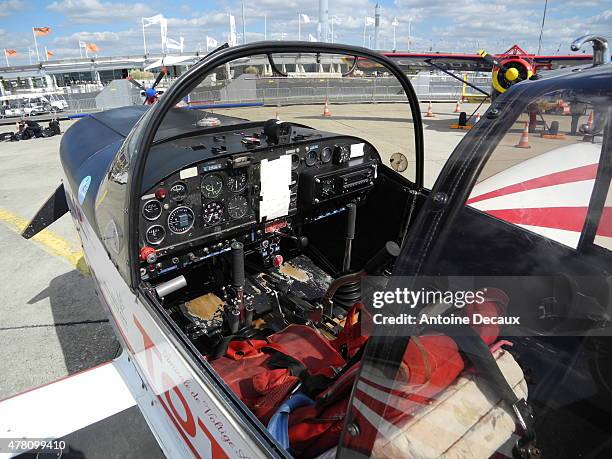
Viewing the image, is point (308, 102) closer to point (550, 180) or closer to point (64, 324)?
point (64, 324)

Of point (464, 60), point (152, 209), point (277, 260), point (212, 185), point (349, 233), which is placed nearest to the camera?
point (152, 209)

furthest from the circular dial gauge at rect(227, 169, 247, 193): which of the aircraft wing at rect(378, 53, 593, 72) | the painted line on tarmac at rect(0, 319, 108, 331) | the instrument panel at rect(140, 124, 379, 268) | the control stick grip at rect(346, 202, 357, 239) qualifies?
the aircraft wing at rect(378, 53, 593, 72)

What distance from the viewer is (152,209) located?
2.06 meters

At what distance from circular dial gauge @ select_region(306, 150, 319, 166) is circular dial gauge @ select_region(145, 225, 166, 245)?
1071mm

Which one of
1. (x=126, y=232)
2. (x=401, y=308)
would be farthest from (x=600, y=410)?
(x=126, y=232)

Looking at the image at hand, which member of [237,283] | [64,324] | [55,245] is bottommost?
[64,324]

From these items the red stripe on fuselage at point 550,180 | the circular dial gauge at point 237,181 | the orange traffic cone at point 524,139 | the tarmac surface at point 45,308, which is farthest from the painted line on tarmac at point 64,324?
the orange traffic cone at point 524,139

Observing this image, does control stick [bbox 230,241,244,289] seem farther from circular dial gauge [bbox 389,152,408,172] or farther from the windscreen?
circular dial gauge [bbox 389,152,408,172]

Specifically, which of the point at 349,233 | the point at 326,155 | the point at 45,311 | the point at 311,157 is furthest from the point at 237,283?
the point at 45,311

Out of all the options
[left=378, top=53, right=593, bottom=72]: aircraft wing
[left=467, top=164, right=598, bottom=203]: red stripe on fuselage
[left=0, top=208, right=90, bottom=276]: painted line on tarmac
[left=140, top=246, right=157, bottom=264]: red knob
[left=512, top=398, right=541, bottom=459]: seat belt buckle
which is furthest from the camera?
[left=378, top=53, right=593, bottom=72]: aircraft wing

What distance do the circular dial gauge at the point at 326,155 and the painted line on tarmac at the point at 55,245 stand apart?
8.45ft

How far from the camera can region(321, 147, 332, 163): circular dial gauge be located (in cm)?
274

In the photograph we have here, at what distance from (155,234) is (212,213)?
39 cm

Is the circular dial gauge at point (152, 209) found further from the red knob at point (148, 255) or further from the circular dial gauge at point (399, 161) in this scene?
the circular dial gauge at point (399, 161)
